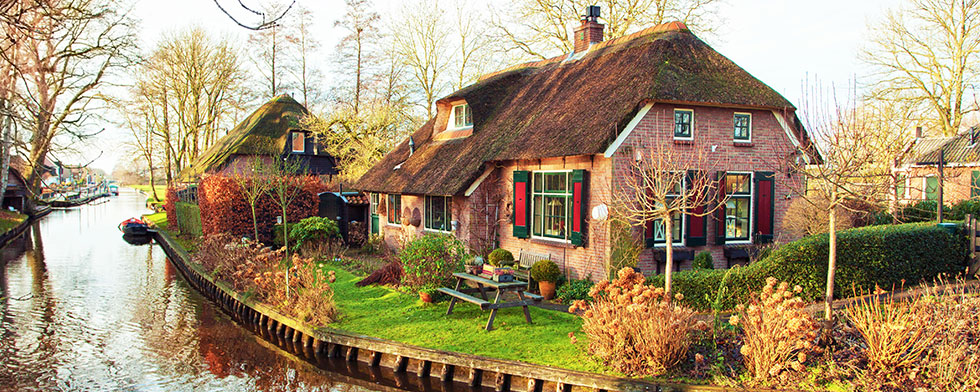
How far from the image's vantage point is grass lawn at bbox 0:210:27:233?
92.8 ft

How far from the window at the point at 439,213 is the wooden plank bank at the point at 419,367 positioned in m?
5.58

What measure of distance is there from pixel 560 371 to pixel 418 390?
6.97 ft

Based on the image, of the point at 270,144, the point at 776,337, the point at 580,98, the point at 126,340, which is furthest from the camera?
the point at 270,144

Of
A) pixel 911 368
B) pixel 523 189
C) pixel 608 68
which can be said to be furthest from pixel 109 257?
pixel 911 368

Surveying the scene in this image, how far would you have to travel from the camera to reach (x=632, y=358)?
765 cm

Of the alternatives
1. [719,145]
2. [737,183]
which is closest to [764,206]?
[737,183]

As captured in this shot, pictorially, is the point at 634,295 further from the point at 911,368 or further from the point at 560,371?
the point at 911,368

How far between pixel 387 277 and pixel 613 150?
17.6 ft

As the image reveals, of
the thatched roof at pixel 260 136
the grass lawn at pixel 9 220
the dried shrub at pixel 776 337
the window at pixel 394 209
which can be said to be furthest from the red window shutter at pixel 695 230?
the grass lawn at pixel 9 220

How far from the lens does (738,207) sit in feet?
43.0

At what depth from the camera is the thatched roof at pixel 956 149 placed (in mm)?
22781

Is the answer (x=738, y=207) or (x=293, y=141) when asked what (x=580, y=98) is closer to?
(x=738, y=207)

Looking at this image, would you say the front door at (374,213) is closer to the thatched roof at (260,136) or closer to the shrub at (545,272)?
the shrub at (545,272)

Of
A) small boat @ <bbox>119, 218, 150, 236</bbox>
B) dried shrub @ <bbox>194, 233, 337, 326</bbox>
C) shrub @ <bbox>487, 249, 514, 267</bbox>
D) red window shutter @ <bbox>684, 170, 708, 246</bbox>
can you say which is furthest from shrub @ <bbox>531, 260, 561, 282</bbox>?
small boat @ <bbox>119, 218, 150, 236</bbox>
